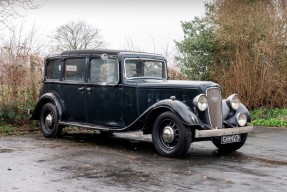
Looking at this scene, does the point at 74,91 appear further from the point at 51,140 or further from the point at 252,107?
the point at 252,107

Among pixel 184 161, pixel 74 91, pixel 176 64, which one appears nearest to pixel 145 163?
pixel 184 161

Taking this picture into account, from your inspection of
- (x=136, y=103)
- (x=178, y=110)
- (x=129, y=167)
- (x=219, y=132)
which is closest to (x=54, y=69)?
(x=136, y=103)

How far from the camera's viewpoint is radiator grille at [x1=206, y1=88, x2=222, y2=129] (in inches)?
320

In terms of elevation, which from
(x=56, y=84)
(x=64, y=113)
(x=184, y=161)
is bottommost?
(x=184, y=161)

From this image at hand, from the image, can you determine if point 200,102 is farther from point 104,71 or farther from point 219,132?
point 104,71

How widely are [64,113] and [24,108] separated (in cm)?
254

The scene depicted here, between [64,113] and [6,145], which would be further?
[64,113]

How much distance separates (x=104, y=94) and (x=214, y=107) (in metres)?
2.39

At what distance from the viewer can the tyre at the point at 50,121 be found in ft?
33.4

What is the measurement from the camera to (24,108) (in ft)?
39.7

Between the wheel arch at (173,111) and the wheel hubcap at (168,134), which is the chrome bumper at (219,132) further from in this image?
the wheel hubcap at (168,134)

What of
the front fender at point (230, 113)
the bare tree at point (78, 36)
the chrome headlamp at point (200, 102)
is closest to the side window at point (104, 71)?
the chrome headlamp at point (200, 102)

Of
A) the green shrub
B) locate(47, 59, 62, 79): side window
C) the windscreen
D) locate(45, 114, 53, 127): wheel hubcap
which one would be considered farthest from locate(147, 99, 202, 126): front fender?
the green shrub

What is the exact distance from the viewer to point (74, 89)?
9.84 metres
